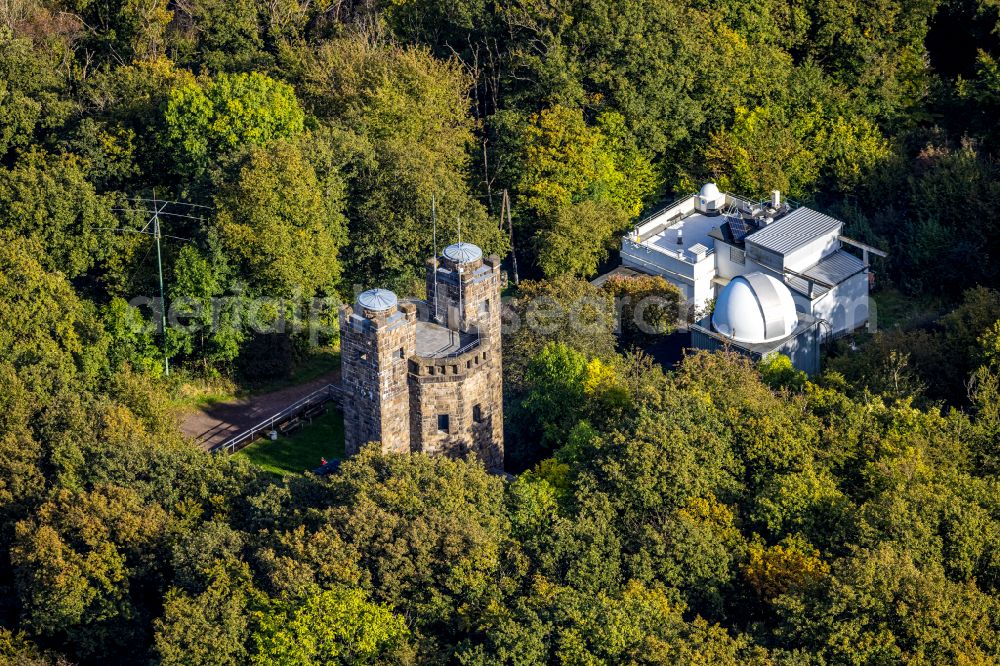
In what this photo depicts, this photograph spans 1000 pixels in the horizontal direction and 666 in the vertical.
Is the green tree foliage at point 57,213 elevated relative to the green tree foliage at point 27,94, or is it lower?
lower

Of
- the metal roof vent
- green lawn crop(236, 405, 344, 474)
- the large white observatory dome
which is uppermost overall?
the metal roof vent

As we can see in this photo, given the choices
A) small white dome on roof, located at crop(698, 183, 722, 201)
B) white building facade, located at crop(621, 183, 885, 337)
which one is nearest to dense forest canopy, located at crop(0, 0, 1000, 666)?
white building facade, located at crop(621, 183, 885, 337)

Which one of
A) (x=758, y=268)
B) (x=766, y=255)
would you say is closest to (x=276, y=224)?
(x=758, y=268)

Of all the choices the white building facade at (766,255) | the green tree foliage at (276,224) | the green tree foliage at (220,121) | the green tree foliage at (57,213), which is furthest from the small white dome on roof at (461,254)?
the green tree foliage at (57,213)

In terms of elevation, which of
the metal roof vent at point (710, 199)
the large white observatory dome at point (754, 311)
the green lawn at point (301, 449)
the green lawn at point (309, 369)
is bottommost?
the green lawn at point (301, 449)

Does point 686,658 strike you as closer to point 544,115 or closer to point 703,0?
point 544,115

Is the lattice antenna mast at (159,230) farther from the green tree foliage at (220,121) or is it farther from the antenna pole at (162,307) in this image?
the green tree foliage at (220,121)

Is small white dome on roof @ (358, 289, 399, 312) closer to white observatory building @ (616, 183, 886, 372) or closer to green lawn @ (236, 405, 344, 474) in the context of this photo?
green lawn @ (236, 405, 344, 474)
